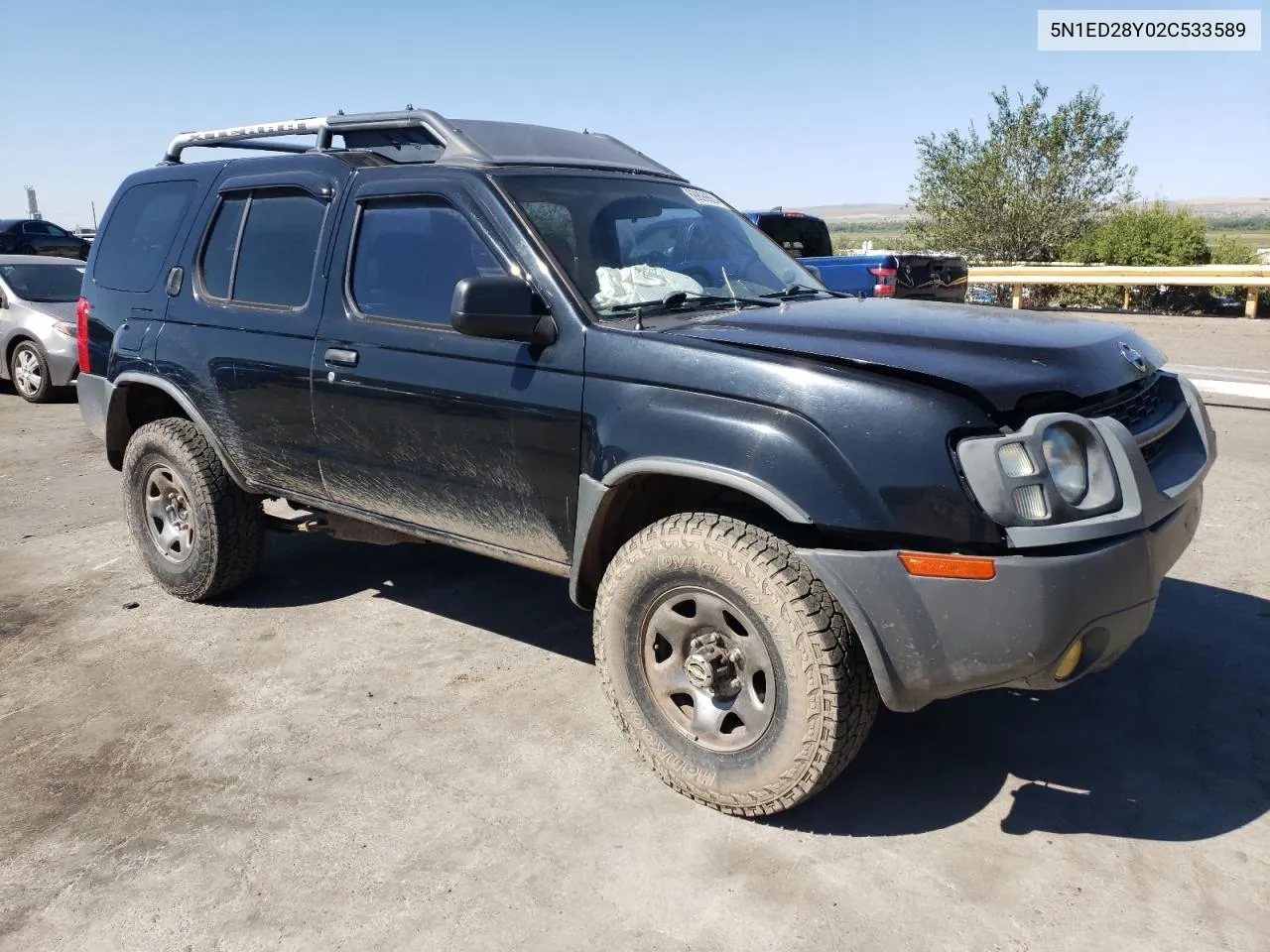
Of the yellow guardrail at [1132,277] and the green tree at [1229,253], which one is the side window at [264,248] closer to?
the yellow guardrail at [1132,277]

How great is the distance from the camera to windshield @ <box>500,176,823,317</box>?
356 cm

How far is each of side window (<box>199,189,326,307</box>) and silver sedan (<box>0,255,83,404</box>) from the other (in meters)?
7.49

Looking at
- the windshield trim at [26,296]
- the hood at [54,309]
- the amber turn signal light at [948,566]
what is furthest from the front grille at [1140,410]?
the windshield trim at [26,296]

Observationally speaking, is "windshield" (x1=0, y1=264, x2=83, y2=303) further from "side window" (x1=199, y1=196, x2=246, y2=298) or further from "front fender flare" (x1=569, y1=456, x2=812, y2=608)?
"front fender flare" (x1=569, y1=456, x2=812, y2=608)

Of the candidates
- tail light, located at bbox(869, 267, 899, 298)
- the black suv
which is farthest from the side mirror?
tail light, located at bbox(869, 267, 899, 298)

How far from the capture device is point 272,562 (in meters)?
5.70

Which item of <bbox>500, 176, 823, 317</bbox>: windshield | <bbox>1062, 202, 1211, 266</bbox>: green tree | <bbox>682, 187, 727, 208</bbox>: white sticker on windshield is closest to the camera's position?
<bbox>500, 176, 823, 317</bbox>: windshield

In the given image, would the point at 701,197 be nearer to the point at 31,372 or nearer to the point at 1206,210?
the point at 31,372

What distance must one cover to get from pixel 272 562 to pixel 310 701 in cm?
197

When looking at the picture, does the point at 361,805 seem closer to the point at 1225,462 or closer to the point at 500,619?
the point at 500,619

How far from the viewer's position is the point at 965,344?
2.99 metres

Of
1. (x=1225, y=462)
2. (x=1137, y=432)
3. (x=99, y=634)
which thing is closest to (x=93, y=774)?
(x=99, y=634)

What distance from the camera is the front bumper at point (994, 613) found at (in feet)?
8.48

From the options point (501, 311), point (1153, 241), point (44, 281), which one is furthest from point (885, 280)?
point (1153, 241)
